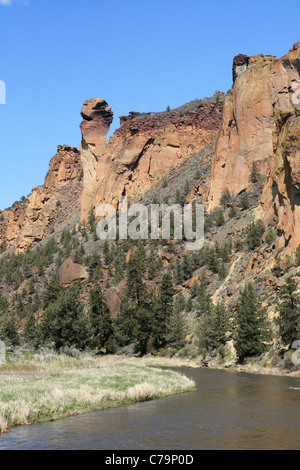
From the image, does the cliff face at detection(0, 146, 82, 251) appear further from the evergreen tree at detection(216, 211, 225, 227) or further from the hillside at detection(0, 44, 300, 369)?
the evergreen tree at detection(216, 211, 225, 227)

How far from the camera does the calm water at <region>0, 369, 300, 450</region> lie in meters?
17.2

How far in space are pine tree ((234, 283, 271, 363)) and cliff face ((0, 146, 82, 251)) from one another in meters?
126

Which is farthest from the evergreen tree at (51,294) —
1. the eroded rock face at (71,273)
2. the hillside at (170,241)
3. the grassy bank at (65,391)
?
the grassy bank at (65,391)

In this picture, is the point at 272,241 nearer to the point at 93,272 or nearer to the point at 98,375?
the point at 98,375

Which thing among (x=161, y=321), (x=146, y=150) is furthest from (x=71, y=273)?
(x=146, y=150)

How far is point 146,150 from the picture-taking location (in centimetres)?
15138

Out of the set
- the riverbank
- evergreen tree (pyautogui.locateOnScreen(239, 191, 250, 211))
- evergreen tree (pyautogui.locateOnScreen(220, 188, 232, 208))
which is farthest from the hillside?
the riverbank

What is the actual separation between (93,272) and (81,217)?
54.0 meters

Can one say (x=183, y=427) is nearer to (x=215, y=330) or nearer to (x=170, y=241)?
(x=215, y=330)

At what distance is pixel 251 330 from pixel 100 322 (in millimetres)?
27167

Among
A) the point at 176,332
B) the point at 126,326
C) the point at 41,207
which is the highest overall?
the point at 41,207

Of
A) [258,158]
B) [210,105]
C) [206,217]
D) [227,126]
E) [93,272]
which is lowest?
[93,272]

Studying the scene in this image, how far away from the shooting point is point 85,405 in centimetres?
2534
